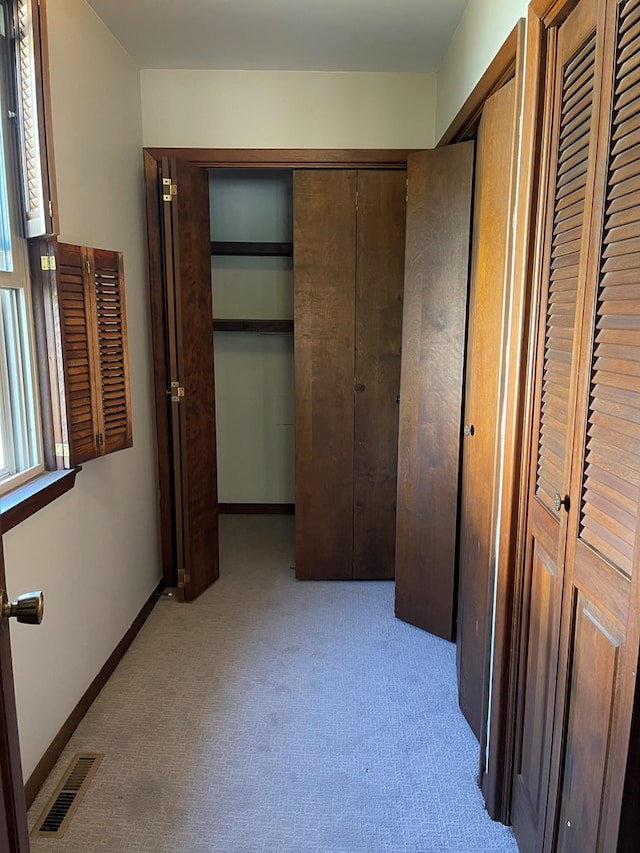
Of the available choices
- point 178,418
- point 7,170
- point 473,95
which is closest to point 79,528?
point 178,418

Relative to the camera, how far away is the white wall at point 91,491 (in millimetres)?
1792

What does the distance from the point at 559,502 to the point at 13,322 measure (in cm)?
163

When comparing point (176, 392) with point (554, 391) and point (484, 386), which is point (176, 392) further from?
point (554, 391)

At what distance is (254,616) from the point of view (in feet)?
9.21

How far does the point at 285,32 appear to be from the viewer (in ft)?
7.95

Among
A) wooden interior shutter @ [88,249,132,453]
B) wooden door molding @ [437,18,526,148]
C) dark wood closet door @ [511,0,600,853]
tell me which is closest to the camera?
dark wood closet door @ [511,0,600,853]

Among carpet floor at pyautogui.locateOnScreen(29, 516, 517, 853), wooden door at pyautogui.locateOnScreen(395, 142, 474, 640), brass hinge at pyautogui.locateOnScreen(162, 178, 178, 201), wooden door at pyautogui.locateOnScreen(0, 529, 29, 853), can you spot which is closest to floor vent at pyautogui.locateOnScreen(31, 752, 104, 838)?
carpet floor at pyautogui.locateOnScreen(29, 516, 517, 853)

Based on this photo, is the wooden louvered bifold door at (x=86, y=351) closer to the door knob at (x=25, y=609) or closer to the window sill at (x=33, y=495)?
the window sill at (x=33, y=495)

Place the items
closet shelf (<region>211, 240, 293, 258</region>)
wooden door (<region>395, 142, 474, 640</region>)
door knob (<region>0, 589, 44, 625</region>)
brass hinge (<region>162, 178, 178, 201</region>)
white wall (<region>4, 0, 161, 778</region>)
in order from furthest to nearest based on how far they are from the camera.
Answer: closet shelf (<region>211, 240, 293, 258</region>) → brass hinge (<region>162, 178, 178, 201</region>) → wooden door (<region>395, 142, 474, 640</region>) → white wall (<region>4, 0, 161, 778</region>) → door knob (<region>0, 589, 44, 625</region>)

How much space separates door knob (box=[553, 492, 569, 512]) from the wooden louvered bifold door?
1487mm

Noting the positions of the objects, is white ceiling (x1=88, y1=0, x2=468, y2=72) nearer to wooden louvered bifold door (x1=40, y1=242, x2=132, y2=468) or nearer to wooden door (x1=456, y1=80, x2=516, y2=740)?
wooden door (x1=456, y1=80, x2=516, y2=740)

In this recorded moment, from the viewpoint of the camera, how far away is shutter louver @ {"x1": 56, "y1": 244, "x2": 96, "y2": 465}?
1.87m

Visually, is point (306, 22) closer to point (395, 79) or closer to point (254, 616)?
point (395, 79)

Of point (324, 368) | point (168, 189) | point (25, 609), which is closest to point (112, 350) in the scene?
point (168, 189)
